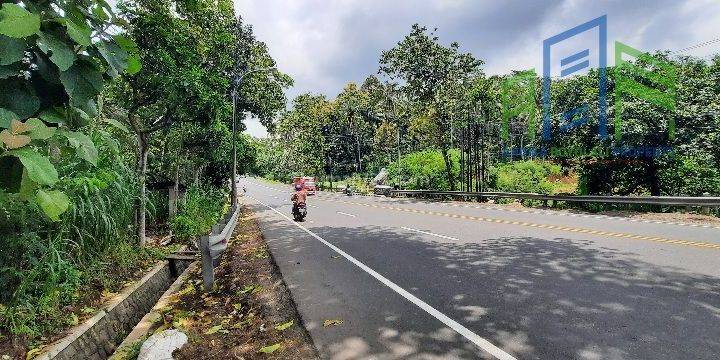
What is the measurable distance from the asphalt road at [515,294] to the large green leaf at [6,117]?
11.1ft

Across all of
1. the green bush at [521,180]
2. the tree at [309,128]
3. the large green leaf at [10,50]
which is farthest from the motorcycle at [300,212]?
the tree at [309,128]

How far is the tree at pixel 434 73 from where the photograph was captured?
30.0 m

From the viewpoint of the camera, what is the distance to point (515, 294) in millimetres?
5449

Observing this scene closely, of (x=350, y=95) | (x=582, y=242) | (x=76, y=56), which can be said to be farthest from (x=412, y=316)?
(x=350, y=95)

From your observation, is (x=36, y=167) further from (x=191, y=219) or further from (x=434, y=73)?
(x=434, y=73)

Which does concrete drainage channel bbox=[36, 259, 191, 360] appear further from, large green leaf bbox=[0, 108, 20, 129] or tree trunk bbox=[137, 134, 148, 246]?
large green leaf bbox=[0, 108, 20, 129]

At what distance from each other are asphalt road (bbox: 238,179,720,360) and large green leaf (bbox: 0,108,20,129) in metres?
3.39

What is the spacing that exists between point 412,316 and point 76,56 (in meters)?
4.34

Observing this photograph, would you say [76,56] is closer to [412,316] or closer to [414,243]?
[412,316]

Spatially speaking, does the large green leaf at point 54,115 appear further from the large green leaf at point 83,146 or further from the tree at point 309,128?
the tree at point 309,128

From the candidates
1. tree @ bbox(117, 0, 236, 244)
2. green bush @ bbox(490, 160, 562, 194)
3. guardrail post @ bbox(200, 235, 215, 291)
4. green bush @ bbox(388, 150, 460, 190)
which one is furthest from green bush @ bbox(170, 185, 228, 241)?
green bush @ bbox(490, 160, 562, 194)

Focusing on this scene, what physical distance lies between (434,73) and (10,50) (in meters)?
31.3

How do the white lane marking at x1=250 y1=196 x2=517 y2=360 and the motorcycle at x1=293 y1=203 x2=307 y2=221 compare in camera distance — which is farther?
the motorcycle at x1=293 y1=203 x2=307 y2=221

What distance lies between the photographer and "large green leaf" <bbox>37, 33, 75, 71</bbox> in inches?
51.5
